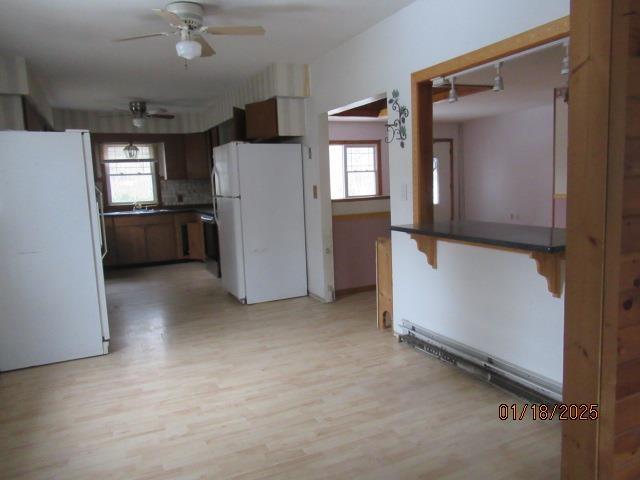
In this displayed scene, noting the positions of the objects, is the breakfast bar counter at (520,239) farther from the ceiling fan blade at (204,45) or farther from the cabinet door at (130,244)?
the cabinet door at (130,244)

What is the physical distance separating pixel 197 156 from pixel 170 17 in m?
4.77

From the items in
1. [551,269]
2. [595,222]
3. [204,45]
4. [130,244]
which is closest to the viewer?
[595,222]

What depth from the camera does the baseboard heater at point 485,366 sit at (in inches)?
92.8

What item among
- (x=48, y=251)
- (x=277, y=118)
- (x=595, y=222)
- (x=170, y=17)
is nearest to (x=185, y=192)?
(x=277, y=118)

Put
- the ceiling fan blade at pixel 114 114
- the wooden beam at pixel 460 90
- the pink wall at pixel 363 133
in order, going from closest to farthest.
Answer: the wooden beam at pixel 460 90 < the ceiling fan blade at pixel 114 114 < the pink wall at pixel 363 133

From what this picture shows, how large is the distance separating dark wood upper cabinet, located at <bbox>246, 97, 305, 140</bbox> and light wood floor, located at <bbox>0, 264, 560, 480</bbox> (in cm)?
191

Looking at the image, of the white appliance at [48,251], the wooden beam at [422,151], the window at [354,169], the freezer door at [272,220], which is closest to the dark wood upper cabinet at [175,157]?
the window at [354,169]

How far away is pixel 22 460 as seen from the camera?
2.10 m

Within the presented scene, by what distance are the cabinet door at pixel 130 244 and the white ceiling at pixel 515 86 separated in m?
4.60

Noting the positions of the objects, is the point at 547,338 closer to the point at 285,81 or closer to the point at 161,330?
the point at 161,330

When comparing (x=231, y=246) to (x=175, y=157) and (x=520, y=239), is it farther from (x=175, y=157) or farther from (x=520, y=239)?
(x=175, y=157)

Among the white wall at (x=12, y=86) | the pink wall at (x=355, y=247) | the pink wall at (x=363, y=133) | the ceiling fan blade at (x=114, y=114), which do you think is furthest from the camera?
the pink wall at (x=363, y=133)

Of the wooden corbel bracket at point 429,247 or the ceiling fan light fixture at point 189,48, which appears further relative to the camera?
the wooden corbel bracket at point 429,247

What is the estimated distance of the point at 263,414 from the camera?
2.43m
